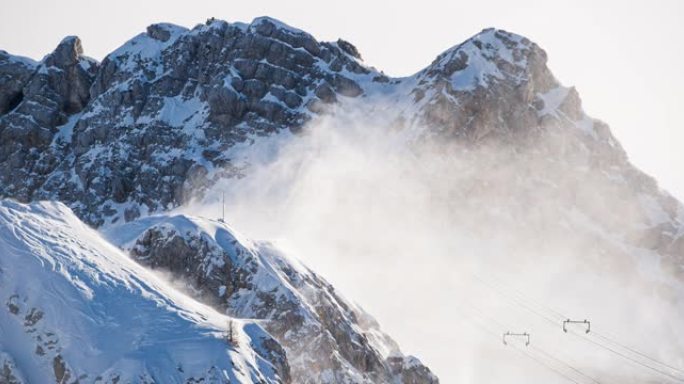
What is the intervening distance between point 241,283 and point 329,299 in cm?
1094

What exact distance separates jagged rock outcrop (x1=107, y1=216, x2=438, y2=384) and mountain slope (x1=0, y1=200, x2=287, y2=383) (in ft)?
50.6

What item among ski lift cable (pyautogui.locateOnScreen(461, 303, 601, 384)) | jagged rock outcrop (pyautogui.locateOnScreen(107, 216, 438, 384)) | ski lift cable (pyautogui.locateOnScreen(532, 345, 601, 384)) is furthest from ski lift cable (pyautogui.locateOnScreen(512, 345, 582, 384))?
jagged rock outcrop (pyautogui.locateOnScreen(107, 216, 438, 384))

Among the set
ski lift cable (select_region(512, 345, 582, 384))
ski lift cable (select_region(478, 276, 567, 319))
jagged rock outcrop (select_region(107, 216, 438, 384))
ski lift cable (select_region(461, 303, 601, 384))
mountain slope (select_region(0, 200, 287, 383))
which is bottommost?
mountain slope (select_region(0, 200, 287, 383))

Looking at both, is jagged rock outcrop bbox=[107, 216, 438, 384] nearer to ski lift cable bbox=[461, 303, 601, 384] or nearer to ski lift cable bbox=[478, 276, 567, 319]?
ski lift cable bbox=[461, 303, 601, 384]

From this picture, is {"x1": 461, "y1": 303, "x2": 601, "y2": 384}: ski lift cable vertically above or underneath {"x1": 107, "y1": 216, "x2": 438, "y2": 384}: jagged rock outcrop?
above

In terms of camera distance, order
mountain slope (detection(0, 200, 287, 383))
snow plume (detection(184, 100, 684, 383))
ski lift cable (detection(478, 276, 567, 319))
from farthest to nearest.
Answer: ski lift cable (detection(478, 276, 567, 319)) < snow plume (detection(184, 100, 684, 383)) < mountain slope (detection(0, 200, 287, 383))

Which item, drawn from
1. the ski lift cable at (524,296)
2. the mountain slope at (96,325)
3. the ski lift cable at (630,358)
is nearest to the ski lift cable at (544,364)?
the ski lift cable at (630,358)

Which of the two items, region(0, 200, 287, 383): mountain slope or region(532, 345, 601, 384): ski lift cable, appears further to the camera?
region(532, 345, 601, 384): ski lift cable

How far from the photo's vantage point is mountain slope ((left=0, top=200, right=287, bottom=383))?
64.1 meters

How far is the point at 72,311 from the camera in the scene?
67562mm

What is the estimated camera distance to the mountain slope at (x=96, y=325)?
64062 mm

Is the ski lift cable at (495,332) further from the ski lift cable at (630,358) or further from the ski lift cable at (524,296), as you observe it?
the ski lift cable at (630,358)

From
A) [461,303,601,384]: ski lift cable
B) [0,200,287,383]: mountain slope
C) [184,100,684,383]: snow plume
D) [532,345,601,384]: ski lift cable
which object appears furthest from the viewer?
[184,100,684,383]: snow plume

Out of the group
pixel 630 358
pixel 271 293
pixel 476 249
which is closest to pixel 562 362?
pixel 630 358
